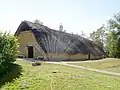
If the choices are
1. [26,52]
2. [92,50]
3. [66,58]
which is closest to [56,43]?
[66,58]

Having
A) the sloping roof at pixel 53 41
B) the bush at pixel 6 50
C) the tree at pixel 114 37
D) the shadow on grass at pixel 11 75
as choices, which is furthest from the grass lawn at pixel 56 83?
the tree at pixel 114 37

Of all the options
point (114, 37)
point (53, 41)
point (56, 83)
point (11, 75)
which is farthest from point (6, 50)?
point (114, 37)

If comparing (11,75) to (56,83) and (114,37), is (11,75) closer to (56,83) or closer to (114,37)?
(56,83)

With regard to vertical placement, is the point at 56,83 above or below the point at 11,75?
below

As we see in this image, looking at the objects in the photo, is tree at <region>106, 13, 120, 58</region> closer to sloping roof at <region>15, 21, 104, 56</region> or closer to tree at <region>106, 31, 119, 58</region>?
tree at <region>106, 31, 119, 58</region>

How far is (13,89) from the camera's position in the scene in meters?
12.6

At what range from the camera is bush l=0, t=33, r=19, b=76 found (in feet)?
54.4

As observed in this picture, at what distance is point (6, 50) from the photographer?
17641 millimetres

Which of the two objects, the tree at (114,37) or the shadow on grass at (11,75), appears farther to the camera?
the tree at (114,37)

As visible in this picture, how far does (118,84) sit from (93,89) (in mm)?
2076

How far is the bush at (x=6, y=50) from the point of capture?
16586 mm

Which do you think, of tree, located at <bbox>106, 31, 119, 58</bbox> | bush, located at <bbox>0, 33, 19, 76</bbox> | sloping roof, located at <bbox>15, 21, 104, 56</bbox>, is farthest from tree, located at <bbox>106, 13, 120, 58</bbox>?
bush, located at <bbox>0, 33, 19, 76</bbox>

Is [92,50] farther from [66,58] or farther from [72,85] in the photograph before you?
[72,85]

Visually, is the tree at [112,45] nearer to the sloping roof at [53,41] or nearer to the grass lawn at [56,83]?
the sloping roof at [53,41]
